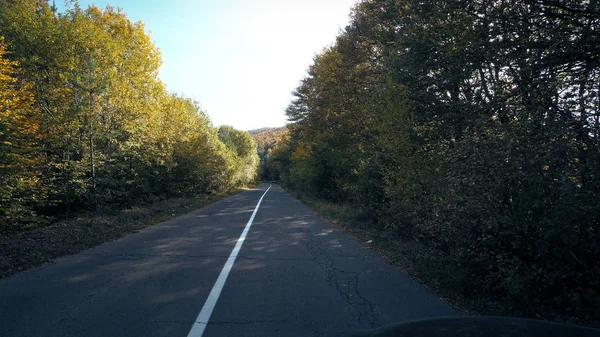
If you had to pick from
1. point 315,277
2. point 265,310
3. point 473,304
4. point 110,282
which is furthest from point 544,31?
point 110,282

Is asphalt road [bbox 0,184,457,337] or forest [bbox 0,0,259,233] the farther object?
forest [bbox 0,0,259,233]

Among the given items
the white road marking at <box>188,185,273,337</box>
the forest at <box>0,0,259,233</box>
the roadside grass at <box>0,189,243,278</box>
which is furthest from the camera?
the forest at <box>0,0,259,233</box>

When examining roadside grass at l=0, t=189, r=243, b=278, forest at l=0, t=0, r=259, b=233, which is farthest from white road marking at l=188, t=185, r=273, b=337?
forest at l=0, t=0, r=259, b=233

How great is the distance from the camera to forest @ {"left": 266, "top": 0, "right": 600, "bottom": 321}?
15.0ft

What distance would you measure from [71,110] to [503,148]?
1552 centimetres

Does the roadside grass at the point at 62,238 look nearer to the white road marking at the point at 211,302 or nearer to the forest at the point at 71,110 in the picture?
the forest at the point at 71,110

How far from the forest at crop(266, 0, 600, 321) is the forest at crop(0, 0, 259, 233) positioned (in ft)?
40.5

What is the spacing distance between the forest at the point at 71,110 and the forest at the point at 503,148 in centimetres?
1235

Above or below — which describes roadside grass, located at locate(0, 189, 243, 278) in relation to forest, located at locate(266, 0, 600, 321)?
below

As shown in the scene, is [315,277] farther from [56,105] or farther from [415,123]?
[56,105]

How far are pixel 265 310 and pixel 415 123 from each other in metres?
7.21

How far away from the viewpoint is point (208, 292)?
5.42 metres

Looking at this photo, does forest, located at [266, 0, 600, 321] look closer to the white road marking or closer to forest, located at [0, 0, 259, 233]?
the white road marking

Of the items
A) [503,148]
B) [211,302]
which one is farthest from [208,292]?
[503,148]
